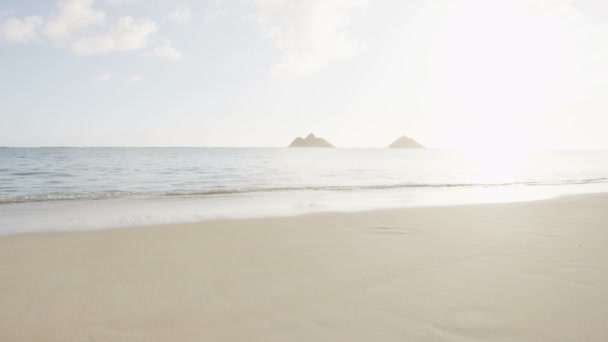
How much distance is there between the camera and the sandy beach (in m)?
2.35

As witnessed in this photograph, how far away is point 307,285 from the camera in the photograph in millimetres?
3131

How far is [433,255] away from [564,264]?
134 cm

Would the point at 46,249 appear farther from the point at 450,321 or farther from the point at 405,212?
the point at 405,212

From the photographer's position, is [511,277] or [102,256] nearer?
[511,277]

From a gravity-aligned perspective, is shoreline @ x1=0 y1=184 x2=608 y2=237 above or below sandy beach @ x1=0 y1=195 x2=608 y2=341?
below

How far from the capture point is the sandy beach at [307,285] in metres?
2.35

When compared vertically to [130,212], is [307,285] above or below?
above

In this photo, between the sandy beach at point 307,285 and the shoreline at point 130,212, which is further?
the shoreline at point 130,212

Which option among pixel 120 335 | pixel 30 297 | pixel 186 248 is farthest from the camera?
pixel 186 248

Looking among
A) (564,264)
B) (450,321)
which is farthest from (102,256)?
(564,264)

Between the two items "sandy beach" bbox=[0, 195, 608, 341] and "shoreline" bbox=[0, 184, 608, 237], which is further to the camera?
"shoreline" bbox=[0, 184, 608, 237]

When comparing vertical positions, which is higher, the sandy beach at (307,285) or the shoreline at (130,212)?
the sandy beach at (307,285)

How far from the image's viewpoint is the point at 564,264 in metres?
3.74

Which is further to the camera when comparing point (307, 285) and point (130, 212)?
point (130, 212)
